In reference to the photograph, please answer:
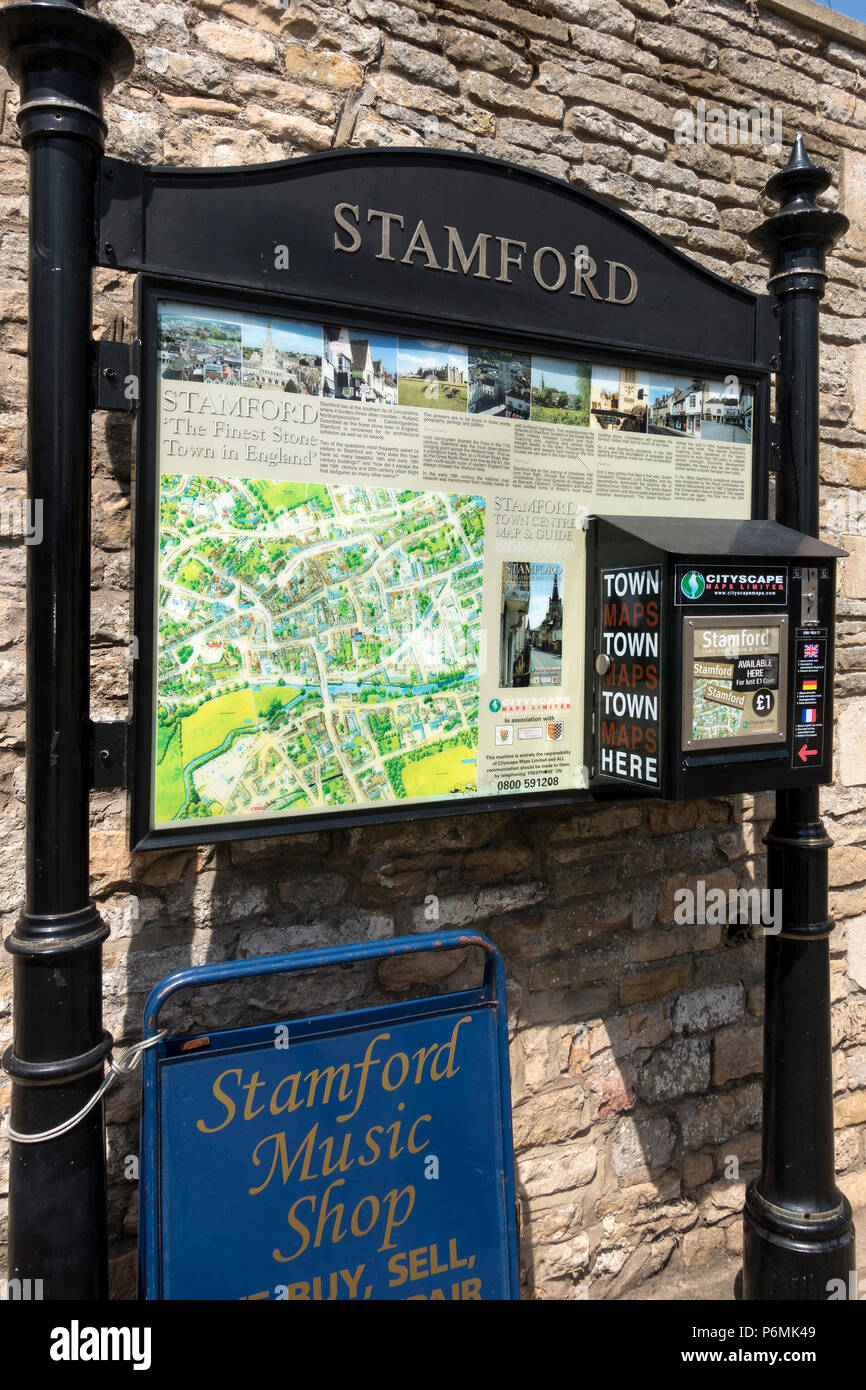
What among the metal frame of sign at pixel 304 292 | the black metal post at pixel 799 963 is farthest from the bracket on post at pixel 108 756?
the black metal post at pixel 799 963

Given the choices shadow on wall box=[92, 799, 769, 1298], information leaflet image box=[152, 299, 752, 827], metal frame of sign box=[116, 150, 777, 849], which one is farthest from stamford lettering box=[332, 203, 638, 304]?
shadow on wall box=[92, 799, 769, 1298]

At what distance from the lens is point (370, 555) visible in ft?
7.07

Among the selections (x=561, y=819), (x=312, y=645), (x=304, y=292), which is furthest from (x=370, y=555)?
(x=561, y=819)

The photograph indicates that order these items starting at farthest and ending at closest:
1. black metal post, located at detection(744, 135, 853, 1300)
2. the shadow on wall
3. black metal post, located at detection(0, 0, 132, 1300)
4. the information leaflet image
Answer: black metal post, located at detection(744, 135, 853, 1300) < the shadow on wall < the information leaflet image < black metal post, located at detection(0, 0, 132, 1300)

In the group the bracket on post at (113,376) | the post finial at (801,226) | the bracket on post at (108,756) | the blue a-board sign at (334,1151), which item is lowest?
the blue a-board sign at (334,1151)

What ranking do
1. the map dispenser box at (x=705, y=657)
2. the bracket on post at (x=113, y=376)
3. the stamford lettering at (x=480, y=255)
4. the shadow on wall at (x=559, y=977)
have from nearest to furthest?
the bracket on post at (x=113, y=376), the stamford lettering at (x=480, y=255), the map dispenser box at (x=705, y=657), the shadow on wall at (x=559, y=977)

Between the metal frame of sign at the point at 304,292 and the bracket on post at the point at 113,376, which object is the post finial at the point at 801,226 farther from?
the bracket on post at the point at 113,376

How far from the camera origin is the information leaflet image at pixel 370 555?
76.7 inches

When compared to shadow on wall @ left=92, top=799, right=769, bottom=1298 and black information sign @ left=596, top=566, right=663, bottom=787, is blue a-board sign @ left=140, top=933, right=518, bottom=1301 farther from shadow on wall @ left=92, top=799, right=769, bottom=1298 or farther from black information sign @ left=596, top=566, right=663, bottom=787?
black information sign @ left=596, top=566, right=663, bottom=787

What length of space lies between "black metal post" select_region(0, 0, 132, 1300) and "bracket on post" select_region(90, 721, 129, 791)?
0.08m

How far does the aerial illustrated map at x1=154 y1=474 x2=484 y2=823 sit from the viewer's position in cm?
195

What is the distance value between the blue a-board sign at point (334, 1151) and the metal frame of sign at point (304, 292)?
0.36 m

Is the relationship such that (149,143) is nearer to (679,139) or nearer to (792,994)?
(679,139)

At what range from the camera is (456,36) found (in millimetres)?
2693
